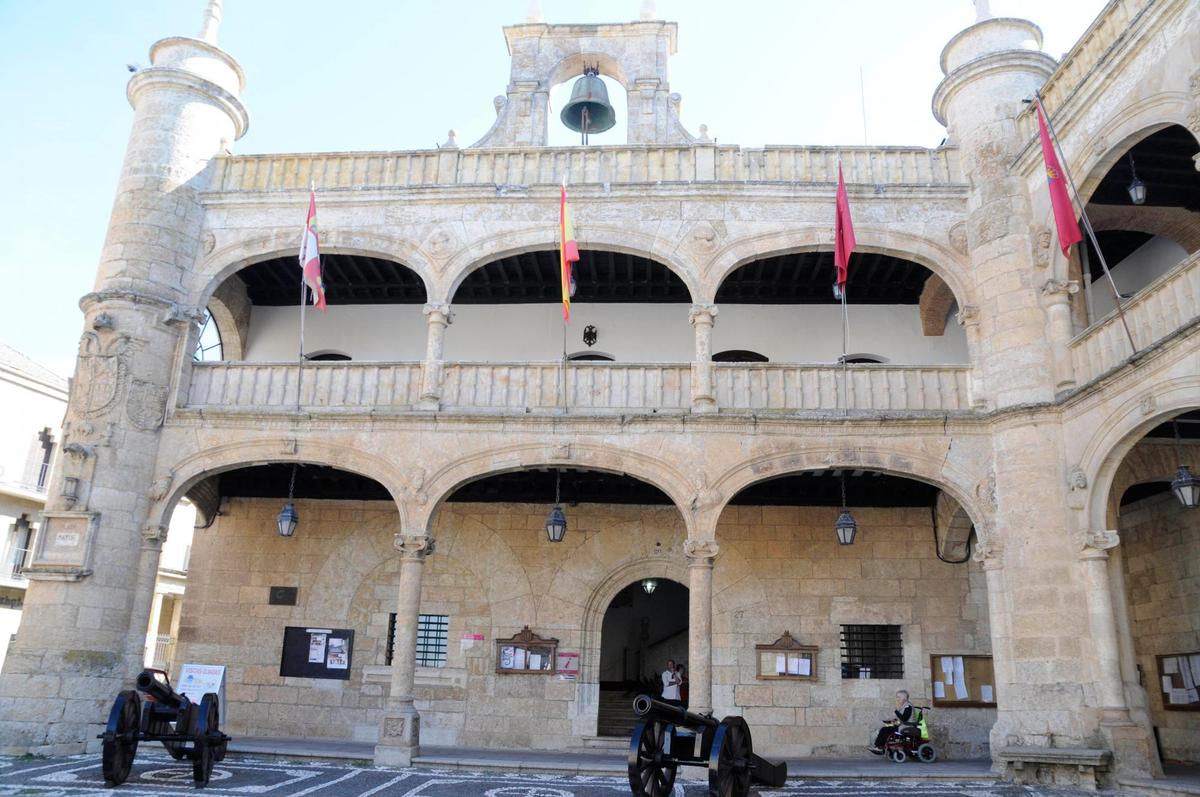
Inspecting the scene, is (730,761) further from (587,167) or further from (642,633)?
(642,633)

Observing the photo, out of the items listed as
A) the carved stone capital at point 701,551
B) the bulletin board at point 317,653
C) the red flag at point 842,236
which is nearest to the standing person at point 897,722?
the carved stone capital at point 701,551

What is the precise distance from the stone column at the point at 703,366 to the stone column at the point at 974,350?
9.49 ft

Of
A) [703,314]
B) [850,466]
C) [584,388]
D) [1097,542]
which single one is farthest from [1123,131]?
[584,388]

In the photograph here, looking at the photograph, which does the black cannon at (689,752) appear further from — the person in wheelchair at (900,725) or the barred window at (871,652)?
the barred window at (871,652)

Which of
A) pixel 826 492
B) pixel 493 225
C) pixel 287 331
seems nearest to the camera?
pixel 493 225

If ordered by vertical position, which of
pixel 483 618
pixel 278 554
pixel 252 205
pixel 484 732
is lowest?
pixel 484 732

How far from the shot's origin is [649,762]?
666cm

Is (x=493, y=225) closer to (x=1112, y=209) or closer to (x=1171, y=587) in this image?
(x=1112, y=209)

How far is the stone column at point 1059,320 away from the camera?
9461mm

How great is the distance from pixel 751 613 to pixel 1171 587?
499 centimetres

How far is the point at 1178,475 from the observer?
797 centimetres

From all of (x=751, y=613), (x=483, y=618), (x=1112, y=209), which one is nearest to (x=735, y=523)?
(x=751, y=613)

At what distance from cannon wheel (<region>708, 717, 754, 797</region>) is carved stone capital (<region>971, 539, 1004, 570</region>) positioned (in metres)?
4.16

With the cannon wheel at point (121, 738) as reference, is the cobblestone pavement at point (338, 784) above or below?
below
